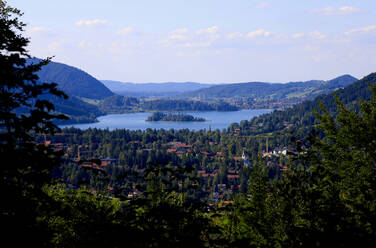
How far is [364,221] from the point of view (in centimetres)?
732

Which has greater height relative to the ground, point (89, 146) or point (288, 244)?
point (288, 244)

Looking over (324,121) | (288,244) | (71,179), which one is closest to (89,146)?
(71,179)

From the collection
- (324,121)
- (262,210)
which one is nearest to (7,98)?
(262,210)

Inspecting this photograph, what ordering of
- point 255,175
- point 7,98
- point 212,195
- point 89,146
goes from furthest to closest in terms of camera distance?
point 89,146, point 212,195, point 255,175, point 7,98

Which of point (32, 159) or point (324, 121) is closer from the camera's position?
point (32, 159)

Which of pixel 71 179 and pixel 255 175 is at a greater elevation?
pixel 255 175

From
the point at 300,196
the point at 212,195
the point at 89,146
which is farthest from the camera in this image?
the point at 89,146

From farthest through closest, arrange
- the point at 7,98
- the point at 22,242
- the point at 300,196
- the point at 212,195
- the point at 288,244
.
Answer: the point at 212,195 < the point at 300,196 < the point at 288,244 < the point at 7,98 < the point at 22,242

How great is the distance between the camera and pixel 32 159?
431cm

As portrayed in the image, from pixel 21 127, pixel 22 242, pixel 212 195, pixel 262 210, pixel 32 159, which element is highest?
pixel 21 127

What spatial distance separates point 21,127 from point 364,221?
6501mm

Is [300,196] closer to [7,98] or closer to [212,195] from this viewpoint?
[7,98]

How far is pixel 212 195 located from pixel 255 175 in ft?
227

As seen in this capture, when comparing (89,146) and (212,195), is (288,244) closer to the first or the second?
(212,195)
